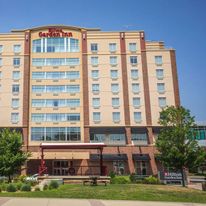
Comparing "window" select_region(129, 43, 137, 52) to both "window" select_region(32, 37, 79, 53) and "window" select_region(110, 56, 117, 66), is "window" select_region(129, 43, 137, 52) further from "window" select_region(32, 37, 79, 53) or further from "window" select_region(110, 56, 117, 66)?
"window" select_region(32, 37, 79, 53)

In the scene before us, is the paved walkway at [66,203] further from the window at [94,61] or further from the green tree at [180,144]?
the window at [94,61]

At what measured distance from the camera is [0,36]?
6303 centimetres

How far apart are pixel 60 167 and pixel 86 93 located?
1474 centimetres

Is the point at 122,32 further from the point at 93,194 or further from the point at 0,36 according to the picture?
the point at 93,194

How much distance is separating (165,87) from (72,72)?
729 inches

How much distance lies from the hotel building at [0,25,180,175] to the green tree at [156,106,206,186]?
62.3 feet

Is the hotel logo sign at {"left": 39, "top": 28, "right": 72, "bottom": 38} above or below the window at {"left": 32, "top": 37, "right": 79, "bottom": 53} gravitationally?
above

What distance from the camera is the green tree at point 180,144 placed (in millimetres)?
35562

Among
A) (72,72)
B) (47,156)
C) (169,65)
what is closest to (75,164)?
(47,156)

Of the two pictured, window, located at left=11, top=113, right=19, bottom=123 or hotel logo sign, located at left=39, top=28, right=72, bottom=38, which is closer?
window, located at left=11, top=113, right=19, bottom=123

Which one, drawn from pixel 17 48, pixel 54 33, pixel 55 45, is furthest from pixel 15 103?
pixel 54 33

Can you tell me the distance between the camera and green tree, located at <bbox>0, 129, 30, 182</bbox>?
3744 centimetres

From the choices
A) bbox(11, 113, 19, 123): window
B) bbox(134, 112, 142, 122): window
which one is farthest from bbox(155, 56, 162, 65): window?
bbox(11, 113, 19, 123): window

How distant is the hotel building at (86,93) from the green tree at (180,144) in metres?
19.0
